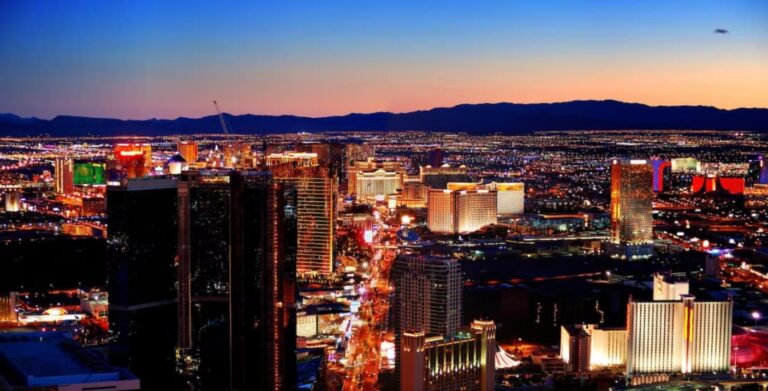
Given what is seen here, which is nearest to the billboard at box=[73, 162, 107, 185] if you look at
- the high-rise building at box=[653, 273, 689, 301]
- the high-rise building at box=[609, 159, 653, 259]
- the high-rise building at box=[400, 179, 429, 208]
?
the high-rise building at box=[400, 179, 429, 208]

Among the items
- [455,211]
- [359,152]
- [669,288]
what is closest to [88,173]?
[455,211]

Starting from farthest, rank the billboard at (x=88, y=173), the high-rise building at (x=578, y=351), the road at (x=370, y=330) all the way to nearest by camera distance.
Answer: the billboard at (x=88, y=173)
the high-rise building at (x=578, y=351)
the road at (x=370, y=330)

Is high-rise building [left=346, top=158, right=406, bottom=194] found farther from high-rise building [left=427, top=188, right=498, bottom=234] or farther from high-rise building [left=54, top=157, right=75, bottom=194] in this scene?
high-rise building [left=54, top=157, right=75, bottom=194]

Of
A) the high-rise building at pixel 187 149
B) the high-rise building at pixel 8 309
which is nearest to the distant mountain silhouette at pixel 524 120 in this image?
the high-rise building at pixel 187 149

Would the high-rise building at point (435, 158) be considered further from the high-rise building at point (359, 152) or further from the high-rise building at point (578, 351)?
the high-rise building at point (578, 351)

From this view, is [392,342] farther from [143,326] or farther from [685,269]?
[685,269]

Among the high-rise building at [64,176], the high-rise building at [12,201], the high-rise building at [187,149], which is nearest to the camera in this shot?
the high-rise building at [12,201]

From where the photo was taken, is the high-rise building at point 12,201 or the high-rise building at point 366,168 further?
the high-rise building at point 366,168
